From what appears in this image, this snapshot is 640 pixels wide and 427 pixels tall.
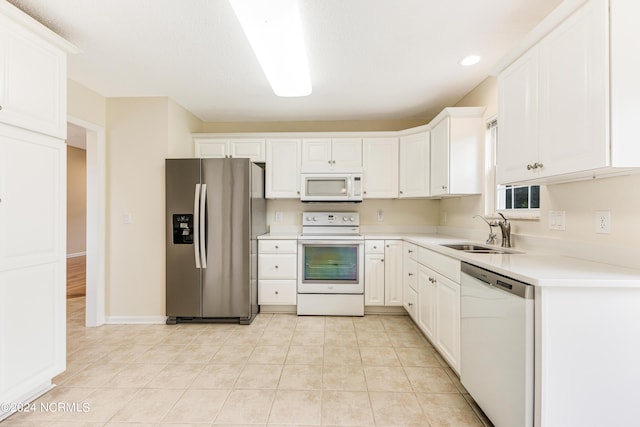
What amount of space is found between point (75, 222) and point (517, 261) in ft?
29.6

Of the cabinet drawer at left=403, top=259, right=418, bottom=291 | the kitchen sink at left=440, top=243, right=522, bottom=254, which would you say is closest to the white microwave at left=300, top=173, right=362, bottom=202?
the cabinet drawer at left=403, top=259, right=418, bottom=291

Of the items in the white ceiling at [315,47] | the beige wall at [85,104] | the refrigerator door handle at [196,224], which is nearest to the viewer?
the white ceiling at [315,47]

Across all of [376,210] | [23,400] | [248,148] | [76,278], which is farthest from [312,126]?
[76,278]

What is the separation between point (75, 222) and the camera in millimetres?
7148

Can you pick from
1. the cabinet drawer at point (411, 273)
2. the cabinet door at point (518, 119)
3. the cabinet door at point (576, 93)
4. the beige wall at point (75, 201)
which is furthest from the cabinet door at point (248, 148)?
the beige wall at point (75, 201)

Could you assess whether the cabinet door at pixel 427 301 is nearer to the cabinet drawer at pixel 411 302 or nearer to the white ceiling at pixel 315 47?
the cabinet drawer at pixel 411 302

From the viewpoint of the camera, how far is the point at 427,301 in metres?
2.57

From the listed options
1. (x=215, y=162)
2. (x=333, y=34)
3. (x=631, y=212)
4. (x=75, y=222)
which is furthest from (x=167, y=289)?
(x=75, y=222)

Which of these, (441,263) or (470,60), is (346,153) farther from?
(441,263)

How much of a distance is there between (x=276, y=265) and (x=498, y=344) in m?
2.42

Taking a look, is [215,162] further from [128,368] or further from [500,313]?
[500,313]

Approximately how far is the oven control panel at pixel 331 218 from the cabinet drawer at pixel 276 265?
24.7 inches

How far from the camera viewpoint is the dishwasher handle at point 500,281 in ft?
4.11

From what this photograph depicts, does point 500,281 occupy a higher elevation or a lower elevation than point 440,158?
lower
